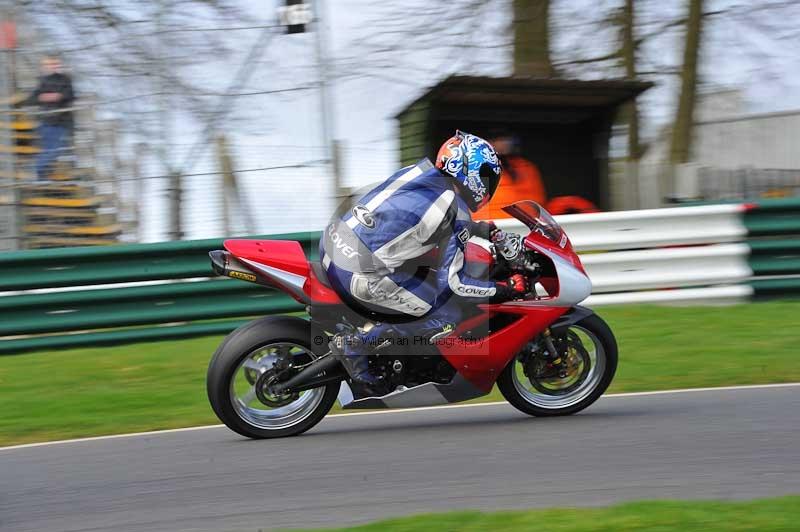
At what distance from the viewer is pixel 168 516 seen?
4715 mm

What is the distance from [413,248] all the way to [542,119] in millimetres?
7307

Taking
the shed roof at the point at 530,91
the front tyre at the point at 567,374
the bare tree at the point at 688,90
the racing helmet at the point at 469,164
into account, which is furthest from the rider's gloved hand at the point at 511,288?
the bare tree at the point at 688,90

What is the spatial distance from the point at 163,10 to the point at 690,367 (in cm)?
581

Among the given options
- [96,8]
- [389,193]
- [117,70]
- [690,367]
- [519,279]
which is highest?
[96,8]

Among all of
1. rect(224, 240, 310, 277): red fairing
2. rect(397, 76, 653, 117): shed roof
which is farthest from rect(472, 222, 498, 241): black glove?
rect(397, 76, 653, 117): shed roof

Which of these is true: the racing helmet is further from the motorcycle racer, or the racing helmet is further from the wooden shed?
the wooden shed

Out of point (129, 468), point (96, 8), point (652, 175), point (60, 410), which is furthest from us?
point (652, 175)

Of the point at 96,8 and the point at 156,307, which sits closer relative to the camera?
the point at 156,307

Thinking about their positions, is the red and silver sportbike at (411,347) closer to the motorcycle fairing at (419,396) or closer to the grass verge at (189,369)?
the motorcycle fairing at (419,396)

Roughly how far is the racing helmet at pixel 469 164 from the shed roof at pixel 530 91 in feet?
19.0

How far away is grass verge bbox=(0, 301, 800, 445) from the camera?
6.95m

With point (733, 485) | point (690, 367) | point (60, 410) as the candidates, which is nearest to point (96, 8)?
point (60, 410)

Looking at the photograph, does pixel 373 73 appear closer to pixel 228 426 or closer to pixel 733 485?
pixel 228 426

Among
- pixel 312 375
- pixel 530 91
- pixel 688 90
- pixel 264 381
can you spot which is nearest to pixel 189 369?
pixel 264 381
